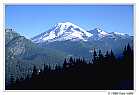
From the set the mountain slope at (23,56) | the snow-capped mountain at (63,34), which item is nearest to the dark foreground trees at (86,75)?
the mountain slope at (23,56)

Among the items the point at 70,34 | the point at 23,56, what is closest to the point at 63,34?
the point at 70,34

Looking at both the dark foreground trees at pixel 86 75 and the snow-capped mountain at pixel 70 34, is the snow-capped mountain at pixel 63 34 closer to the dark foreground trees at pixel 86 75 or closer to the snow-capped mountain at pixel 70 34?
the snow-capped mountain at pixel 70 34

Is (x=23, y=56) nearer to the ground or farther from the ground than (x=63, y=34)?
nearer to the ground

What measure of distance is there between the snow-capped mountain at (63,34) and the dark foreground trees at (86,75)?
0.20m

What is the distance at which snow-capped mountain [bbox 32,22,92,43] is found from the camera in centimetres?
293

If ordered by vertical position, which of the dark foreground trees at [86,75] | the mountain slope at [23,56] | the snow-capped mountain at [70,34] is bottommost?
the dark foreground trees at [86,75]

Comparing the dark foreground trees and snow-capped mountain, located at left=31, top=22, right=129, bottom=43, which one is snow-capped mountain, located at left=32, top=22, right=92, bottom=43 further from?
the dark foreground trees

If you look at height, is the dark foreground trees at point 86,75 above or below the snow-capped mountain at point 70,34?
below

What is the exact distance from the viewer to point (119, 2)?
9.38 feet

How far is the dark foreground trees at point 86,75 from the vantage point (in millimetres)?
2887

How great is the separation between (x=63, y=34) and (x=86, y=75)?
16.9 inches

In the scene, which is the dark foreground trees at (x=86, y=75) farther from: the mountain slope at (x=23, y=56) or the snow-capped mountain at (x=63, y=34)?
the snow-capped mountain at (x=63, y=34)

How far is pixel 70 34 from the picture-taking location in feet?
9.84

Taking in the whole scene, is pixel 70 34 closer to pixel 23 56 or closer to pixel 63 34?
pixel 63 34
